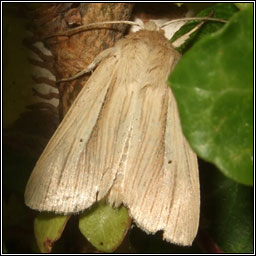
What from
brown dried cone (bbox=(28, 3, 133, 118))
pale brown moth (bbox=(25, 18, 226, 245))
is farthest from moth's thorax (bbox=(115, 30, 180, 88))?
brown dried cone (bbox=(28, 3, 133, 118))

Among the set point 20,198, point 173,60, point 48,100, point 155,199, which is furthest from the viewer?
point 48,100

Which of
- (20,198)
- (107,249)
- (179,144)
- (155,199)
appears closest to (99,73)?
(179,144)

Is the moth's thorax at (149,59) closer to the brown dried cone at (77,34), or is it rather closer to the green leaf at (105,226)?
the brown dried cone at (77,34)

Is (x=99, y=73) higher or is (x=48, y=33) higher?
(x=48, y=33)

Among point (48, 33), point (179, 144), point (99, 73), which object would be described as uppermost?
point (48, 33)

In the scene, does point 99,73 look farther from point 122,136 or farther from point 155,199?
point 155,199

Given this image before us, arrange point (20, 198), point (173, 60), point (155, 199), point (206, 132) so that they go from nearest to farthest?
1. point (206, 132)
2. point (155, 199)
3. point (173, 60)
4. point (20, 198)

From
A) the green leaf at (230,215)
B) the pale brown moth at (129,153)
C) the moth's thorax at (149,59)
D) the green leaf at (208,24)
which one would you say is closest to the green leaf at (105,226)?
the pale brown moth at (129,153)
